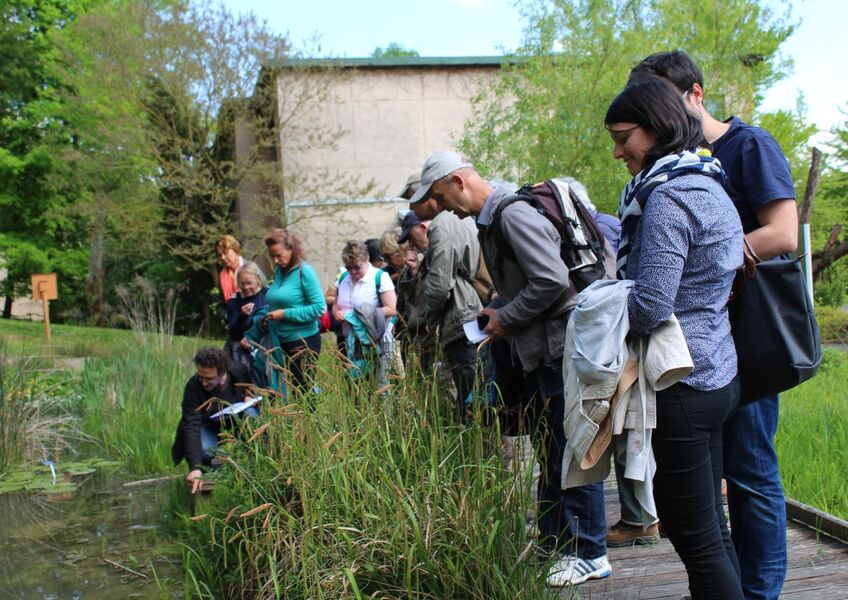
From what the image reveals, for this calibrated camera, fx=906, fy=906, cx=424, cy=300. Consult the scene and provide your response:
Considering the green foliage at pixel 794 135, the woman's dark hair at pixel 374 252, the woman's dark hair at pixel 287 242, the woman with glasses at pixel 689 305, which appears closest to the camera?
the woman with glasses at pixel 689 305

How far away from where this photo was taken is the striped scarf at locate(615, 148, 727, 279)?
2572 mm

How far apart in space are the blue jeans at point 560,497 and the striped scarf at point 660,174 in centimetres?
109

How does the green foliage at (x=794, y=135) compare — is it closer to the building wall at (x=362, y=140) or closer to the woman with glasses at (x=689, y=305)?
the building wall at (x=362, y=140)

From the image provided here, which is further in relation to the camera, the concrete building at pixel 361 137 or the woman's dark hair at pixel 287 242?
the concrete building at pixel 361 137

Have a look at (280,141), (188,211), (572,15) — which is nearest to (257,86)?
(280,141)

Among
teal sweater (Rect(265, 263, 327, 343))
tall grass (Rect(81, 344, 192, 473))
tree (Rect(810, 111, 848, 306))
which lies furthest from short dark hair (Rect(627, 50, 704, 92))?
tree (Rect(810, 111, 848, 306))

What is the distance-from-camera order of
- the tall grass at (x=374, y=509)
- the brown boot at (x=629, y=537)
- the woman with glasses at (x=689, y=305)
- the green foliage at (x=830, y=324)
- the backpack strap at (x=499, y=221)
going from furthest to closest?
the green foliage at (x=830, y=324)
the brown boot at (x=629, y=537)
the backpack strap at (x=499, y=221)
the tall grass at (x=374, y=509)
the woman with glasses at (x=689, y=305)

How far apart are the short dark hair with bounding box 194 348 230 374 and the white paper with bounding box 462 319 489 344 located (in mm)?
2651

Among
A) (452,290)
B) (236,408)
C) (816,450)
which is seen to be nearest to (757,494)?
(452,290)

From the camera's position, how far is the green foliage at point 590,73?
1324 centimetres

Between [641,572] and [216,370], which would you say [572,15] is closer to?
[216,370]

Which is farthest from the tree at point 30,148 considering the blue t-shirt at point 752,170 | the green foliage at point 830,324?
the blue t-shirt at point 752,170

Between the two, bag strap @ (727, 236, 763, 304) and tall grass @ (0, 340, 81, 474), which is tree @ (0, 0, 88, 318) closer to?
tall grass @ (0, 340, 81, 474)

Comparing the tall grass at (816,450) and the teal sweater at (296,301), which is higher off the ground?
the teal sweater at (296,301)
